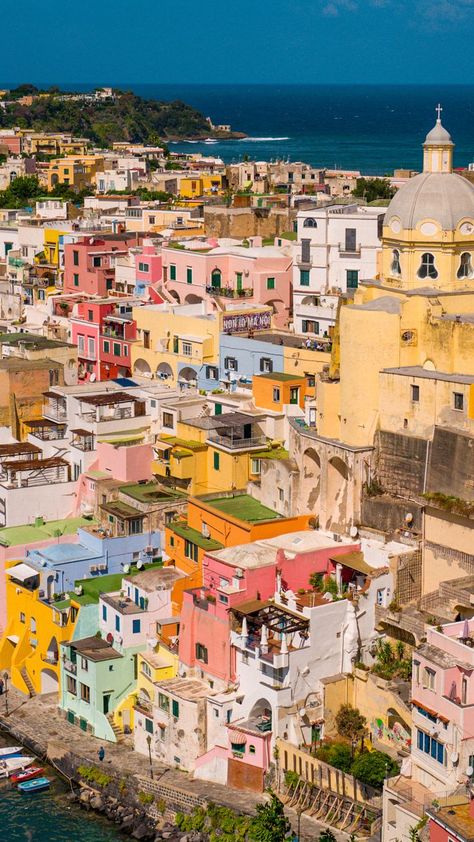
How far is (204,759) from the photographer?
27219 millimetres

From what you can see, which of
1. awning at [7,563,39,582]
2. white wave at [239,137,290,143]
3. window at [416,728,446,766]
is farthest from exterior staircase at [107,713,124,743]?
white wave at [239,137,290,143]

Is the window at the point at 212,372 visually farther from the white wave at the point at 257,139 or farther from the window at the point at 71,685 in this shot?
the white wave at the point at 257,139

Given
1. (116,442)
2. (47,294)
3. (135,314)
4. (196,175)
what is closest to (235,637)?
(116,442)

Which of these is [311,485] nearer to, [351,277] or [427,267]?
[427,267]

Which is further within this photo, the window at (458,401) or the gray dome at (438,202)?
the gray dome at (438,202)

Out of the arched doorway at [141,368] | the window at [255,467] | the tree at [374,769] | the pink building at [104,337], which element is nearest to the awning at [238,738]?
the tree at [374,769]

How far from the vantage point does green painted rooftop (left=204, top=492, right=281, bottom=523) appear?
102 feet

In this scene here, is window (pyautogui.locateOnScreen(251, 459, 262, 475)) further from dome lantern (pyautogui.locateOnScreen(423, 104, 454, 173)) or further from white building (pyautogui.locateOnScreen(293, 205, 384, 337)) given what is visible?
dome lantern (pyautogui.locateOnScreen(423, 104, 454, 173))

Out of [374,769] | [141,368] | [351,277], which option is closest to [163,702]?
[374,769]

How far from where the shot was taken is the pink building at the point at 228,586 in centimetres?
2783

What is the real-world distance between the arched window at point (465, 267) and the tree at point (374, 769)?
995cm

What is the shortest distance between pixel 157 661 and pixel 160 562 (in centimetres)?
347

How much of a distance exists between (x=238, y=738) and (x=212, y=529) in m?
5.43

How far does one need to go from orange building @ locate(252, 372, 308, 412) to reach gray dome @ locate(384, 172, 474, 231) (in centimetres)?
560
